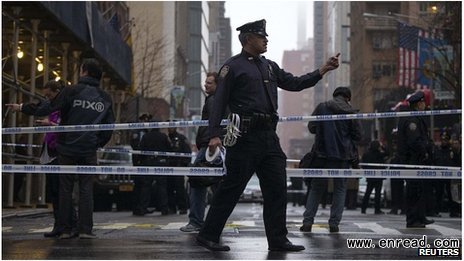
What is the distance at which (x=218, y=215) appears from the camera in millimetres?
7426

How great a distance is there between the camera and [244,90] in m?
7.34

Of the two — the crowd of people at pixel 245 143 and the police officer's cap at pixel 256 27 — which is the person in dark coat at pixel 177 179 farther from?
the police officer's cap at pixel 256 27

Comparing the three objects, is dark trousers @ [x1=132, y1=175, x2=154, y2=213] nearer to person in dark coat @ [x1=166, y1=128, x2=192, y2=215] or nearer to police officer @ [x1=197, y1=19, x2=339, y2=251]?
person in dark coat @ [x1=166, y1=128, x2=192, y2=215]

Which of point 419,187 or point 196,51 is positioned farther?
point 196,51

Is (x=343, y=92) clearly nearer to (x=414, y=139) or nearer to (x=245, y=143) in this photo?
(x=414, y=139)

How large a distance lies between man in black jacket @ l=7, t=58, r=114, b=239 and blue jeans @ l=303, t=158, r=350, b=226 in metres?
2.71

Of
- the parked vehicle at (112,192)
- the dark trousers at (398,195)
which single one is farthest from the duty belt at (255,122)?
the parked vehicle at (112,192)

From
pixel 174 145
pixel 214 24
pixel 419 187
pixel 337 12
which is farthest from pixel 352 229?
pixel 214 24

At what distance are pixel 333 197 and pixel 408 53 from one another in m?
32.0

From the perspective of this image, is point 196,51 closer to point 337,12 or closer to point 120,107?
point 337,12

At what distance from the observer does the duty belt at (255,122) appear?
7.22 m

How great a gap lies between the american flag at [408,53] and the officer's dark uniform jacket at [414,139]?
81.4 feet

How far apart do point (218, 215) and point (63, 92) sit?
2.51m

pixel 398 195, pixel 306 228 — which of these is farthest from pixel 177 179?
pixel 306 228
